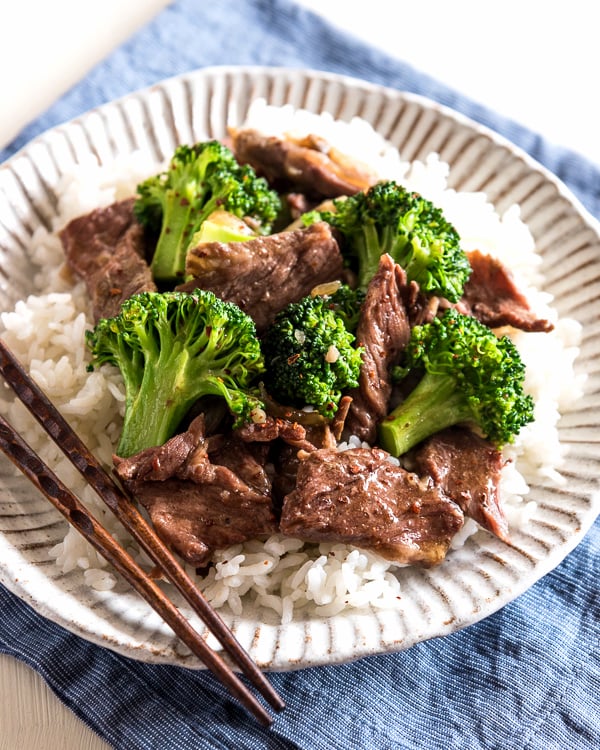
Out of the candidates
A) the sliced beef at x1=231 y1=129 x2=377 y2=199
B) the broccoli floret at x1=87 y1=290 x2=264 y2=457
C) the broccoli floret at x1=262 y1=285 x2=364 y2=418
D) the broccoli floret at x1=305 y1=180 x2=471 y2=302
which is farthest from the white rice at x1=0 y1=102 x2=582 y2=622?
the broccoli floret at x1=262 y1=285 x2=364 y2=418

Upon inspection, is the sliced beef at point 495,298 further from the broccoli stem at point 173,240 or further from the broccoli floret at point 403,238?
the broccoli stem at point 173,240

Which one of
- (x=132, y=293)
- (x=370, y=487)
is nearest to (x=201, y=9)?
(x=132, y=293)

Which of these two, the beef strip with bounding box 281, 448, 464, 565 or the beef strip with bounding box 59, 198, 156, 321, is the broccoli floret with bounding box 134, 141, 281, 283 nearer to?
the beef strip with bounding box 59, 198, 156, 321

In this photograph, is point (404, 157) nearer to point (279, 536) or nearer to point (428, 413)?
point (428, 413)

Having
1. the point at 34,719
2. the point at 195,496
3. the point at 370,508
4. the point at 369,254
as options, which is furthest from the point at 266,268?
the point at 34,719

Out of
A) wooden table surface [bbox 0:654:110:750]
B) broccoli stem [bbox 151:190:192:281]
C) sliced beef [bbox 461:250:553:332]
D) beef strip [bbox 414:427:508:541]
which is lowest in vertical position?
wooden table surface [bbox 0:654:110:750]

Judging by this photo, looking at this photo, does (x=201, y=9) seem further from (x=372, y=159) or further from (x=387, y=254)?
(x=387, y=254)
